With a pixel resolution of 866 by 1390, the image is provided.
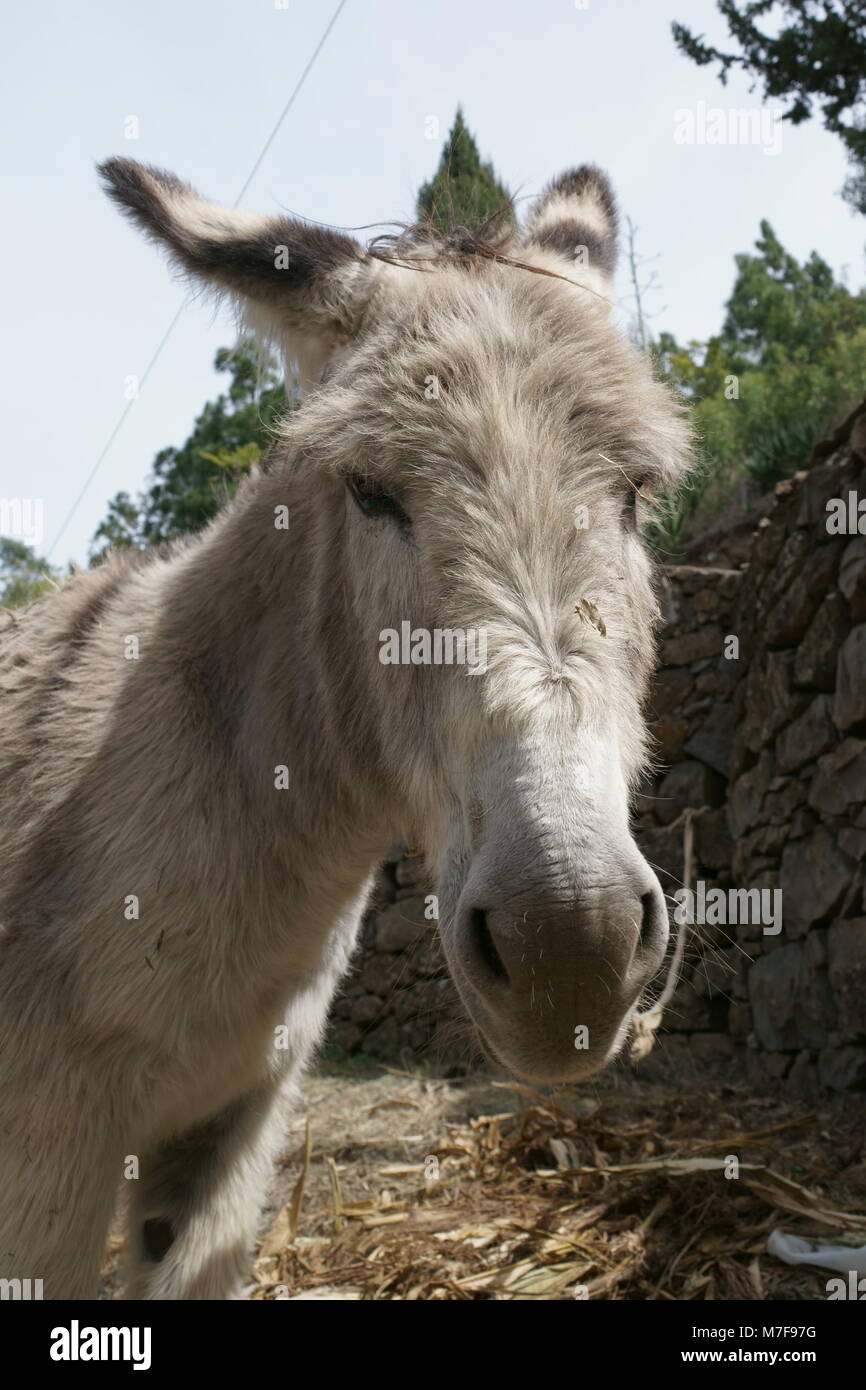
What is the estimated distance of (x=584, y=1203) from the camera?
12.8 feet

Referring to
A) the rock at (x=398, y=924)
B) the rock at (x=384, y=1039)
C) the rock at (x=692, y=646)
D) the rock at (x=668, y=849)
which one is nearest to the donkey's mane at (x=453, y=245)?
the rock at (x=692, y=646)

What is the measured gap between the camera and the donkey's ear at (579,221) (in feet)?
10.2

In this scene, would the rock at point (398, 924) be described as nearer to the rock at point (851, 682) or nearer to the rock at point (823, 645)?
the rock at point (823, 645)

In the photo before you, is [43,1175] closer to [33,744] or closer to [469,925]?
[33,744]

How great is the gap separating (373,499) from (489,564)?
1.43 feet

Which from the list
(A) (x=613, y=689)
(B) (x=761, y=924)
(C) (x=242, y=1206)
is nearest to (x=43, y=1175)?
(C) (x=242, y=1206)

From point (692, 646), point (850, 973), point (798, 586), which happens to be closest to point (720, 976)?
point (850, 973)

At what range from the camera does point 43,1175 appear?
2303 millimetres

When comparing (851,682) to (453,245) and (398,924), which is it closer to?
(453,245)

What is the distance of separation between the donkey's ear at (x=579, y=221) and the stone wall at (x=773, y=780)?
2.13 metres

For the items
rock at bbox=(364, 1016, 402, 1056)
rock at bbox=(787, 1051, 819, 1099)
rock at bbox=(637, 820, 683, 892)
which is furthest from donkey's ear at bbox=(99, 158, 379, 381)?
rock at bbox=(364, 1016, 402, 1056)

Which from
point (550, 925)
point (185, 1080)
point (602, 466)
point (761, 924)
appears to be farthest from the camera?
point (761, 924)

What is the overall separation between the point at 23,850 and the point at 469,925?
1.42 m

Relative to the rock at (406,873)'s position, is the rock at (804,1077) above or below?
below
